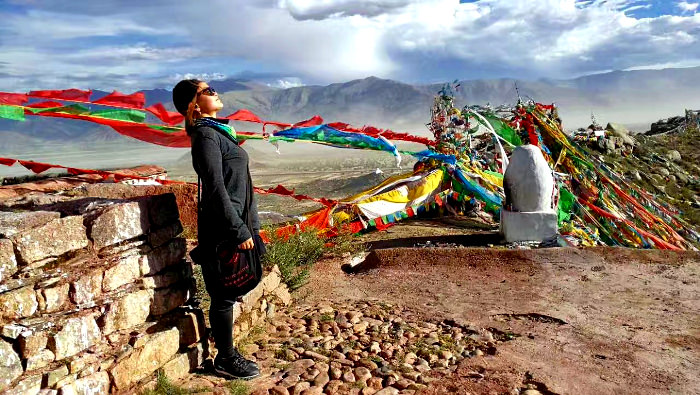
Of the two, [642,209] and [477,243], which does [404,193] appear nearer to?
[477,243]

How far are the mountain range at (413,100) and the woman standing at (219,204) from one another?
100154 millimetres

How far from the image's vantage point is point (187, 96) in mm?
3604

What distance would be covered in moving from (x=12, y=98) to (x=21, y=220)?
8.79ft

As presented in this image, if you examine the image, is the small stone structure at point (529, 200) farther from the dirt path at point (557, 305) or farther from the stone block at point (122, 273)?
the stone block at point (122, 273)

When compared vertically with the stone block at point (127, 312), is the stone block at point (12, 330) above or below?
above

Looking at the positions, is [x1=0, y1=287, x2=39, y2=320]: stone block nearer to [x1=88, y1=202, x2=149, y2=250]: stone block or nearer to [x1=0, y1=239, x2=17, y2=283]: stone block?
[x1=0, y1=239, x2=17, y2=283]: stone block

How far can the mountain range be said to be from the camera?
122375mm

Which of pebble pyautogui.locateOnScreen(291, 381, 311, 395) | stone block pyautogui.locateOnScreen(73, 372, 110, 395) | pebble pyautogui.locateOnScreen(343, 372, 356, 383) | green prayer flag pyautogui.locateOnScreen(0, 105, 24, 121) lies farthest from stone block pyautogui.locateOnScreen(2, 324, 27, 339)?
green prayer flag pyautogui.locateOnScreen(0, 105, 24, 121)

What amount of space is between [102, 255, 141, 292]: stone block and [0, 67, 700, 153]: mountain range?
3946 inches

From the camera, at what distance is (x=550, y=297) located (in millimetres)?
5906

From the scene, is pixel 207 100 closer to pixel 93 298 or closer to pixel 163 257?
pixel 163 257

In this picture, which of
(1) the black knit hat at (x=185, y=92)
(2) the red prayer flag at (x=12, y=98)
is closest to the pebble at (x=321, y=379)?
(1) the black knit hat at (x=185, y=92)

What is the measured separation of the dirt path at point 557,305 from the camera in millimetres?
3883

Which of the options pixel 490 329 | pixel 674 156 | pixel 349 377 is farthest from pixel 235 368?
pixel 674 156
